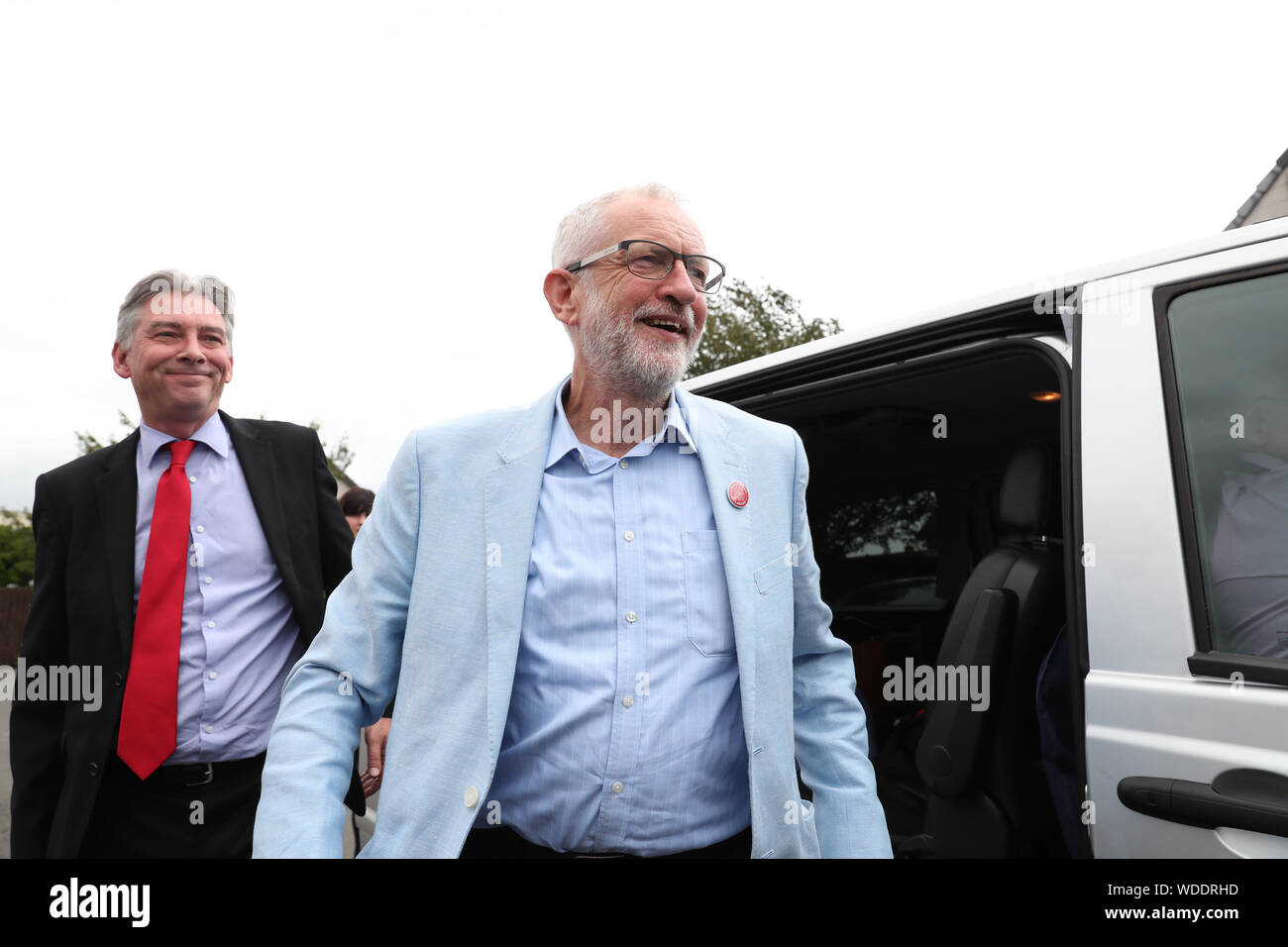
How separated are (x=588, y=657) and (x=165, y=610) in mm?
1365

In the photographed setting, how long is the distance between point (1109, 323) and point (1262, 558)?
0.56 meters

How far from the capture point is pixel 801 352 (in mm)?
2996

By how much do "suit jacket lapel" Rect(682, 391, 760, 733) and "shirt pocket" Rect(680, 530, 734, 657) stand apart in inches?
1.1

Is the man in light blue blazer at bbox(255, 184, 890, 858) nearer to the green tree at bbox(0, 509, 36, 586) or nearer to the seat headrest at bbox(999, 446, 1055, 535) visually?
the seat headrest at bbox(999, 446, 1055, 535)

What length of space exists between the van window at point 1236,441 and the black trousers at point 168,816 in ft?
7.58

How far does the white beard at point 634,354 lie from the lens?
186cm

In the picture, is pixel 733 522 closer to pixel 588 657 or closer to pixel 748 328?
pixel 588 657

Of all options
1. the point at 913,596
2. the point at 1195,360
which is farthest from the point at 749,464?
the point at 913,596

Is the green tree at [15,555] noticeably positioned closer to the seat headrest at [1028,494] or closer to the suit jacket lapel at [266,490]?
the suit jacket lapel at [266,490]

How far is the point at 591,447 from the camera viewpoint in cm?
188

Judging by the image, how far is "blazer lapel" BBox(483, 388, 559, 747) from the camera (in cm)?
156

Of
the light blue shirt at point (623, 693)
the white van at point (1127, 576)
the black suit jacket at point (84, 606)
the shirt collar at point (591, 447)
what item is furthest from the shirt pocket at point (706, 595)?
the black suit jacket at point (84, 606)

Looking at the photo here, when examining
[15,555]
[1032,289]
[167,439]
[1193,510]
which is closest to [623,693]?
[1193,510]
